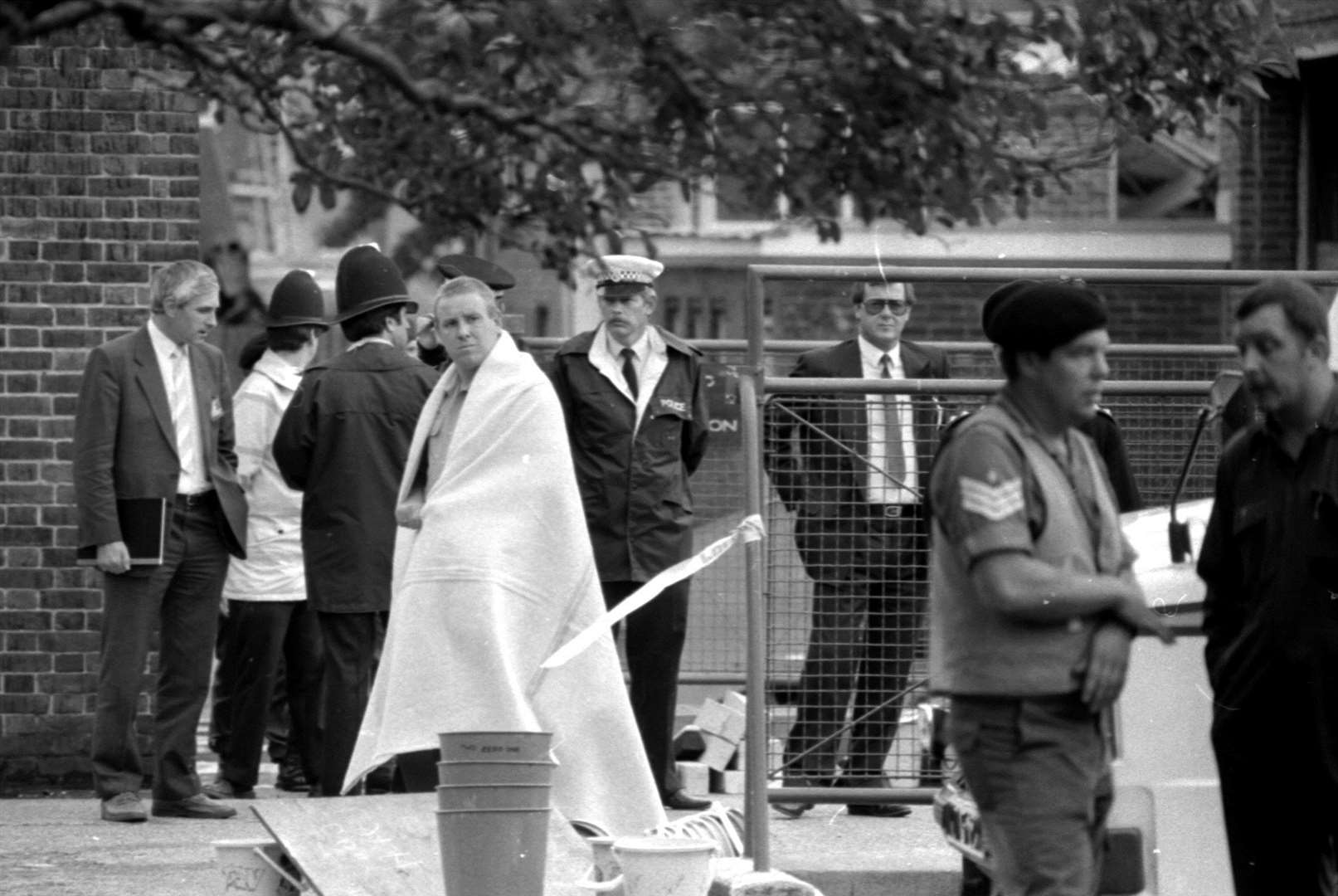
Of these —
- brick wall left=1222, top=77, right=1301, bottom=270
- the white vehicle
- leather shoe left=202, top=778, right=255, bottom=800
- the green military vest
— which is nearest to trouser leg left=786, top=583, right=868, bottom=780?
the white vehicle

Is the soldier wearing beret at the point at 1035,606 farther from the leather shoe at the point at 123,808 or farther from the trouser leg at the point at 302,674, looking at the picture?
the trouser leg at the point at 302,674

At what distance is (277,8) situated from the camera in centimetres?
449

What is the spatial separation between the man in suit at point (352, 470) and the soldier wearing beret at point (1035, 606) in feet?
14.7

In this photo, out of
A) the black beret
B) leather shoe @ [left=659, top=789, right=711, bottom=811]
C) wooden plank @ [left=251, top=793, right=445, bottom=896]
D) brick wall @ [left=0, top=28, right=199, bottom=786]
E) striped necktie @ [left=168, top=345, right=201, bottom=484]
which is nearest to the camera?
the black beret

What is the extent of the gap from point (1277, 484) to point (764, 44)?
1866 millimetres

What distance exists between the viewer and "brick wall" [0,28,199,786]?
10258 mm

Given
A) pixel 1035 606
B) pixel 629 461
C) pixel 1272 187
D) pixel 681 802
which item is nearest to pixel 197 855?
pixel 681 802

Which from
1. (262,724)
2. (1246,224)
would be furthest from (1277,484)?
(1246,224)

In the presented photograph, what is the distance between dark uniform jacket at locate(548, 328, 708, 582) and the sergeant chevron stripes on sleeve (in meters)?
4.71

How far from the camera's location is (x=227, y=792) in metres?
10.2

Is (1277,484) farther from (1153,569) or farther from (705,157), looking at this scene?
(705,157)

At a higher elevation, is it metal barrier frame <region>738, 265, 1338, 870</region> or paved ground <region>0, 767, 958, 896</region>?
metal barrier frame <region>738, 265, 1338, 870</region>

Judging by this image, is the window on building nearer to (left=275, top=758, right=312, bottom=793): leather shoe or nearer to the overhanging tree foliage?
(left=275, top=758, right=312, bottom=793): leather shoe

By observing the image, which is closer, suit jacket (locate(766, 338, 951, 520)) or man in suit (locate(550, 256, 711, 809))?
suit jacket (locate(766, 338, 951, 520))
